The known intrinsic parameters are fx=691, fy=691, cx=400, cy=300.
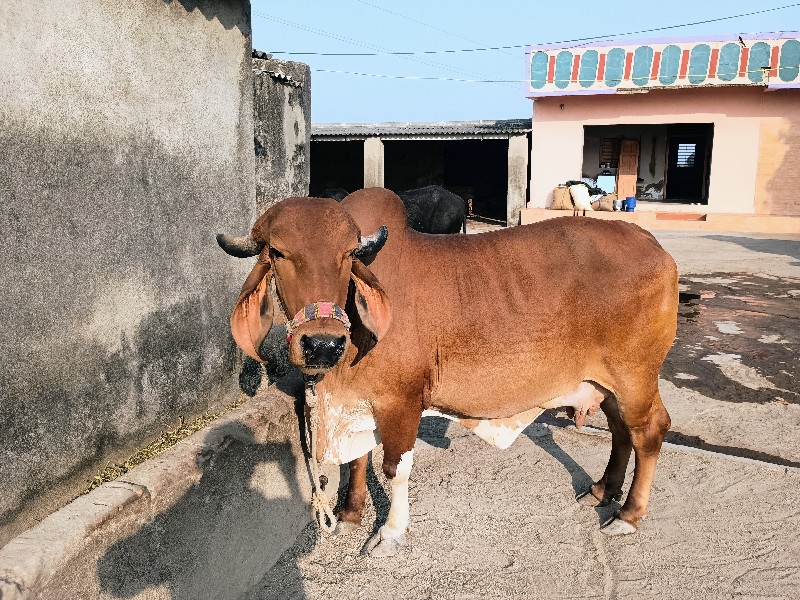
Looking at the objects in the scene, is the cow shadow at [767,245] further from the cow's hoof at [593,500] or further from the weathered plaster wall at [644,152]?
the cow's hoof at [593,500]

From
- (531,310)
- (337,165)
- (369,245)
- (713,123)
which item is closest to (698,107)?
(713,123)

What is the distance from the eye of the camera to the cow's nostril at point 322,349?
2.25 metres

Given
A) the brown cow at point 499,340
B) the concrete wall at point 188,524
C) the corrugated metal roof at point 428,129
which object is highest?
the corrugated metal roof at point 428,129

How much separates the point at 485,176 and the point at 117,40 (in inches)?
865

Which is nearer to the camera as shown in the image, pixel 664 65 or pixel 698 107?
pixel 664 65

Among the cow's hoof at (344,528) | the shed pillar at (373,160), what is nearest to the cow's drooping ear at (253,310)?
the cow's hoof at (344,528)

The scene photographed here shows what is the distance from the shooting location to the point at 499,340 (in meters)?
3.13

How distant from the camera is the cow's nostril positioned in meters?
2.25

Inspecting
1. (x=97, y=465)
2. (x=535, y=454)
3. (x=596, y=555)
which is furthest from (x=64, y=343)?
(x=535, y=454)

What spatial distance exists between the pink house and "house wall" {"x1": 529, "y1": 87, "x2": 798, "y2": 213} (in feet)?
0.09

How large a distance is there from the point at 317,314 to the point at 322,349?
0.12 metres

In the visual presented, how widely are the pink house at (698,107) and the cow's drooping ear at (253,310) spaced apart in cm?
1646

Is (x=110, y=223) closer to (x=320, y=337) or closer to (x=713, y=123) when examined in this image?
(x=320, y=337)

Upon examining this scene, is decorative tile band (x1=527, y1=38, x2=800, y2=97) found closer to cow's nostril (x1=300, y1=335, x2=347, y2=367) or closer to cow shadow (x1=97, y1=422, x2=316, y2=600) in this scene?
cow shadow (x1=97, y1=422, x2=316, y2=600)
